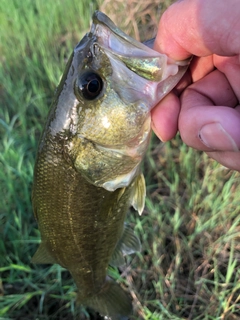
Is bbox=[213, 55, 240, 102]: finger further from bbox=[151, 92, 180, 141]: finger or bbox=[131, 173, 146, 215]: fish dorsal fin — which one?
bbox=[131, 173, 146, 215]: fish dorsal fin

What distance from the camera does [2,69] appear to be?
3.19 m

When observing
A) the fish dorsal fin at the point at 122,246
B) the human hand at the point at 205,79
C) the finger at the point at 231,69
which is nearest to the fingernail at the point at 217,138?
the human hand at the point at 205,79

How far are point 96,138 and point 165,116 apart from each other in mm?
275

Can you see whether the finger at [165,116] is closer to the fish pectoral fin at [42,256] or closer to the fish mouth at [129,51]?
the fish mouth at [129,51]

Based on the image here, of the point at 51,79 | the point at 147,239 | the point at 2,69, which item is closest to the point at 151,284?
the point at 147,239

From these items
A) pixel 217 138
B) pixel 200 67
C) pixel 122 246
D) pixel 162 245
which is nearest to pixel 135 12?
pixel 200 67

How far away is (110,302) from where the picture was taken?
164cm

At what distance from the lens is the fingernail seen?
0.98 meters

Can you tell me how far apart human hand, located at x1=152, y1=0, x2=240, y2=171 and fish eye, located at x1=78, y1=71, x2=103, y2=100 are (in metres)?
0.25

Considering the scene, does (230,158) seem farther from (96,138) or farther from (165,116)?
(96,138)

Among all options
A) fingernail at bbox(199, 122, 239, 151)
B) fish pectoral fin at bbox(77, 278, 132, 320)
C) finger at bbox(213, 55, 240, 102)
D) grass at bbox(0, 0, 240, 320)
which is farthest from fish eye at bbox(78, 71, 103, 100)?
grass at bbox(0, 0, 240, 320)

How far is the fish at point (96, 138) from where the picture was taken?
110cm

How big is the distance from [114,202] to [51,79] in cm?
174

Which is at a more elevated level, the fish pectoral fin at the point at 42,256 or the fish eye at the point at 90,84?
the fish eye at the point at 90,84
